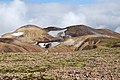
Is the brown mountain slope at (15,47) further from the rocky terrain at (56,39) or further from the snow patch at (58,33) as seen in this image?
the snow patch at (58,33)

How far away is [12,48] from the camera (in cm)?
8800

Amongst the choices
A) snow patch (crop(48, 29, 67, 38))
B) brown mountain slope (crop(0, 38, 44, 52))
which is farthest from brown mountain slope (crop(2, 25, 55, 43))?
brown mountain slope (crop(0, 38, 44, 52))

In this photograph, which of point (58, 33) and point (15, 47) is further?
point (58, 33)

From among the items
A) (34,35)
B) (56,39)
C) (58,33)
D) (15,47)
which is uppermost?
(58,33)

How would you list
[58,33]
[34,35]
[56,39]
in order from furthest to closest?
[58,33], [34,35], [56,39]

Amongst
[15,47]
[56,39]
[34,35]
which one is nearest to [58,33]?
A: [56,39]

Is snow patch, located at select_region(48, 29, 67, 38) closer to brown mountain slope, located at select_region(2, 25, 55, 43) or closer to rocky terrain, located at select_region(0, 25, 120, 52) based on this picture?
rocky terrain, located at select_region(0, 25, 120, 52)

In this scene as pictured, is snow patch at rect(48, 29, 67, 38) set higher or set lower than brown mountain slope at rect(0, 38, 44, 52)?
higher

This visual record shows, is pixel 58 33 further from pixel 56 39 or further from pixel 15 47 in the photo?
pixel 15 47

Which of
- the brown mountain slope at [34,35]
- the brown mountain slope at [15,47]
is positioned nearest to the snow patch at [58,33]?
the brown mountain slope at [34,35]

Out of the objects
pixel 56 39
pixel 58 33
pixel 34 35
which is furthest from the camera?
pixel 58 33

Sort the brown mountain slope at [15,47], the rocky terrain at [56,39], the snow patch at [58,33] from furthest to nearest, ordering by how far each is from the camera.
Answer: the snow patch at [58,33] < the rocky terrain at [56,39] < the brown mountain slope at [15,47]

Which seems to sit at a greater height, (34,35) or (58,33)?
(58,33)

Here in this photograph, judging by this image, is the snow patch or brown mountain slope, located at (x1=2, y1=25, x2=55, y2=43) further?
the snow patch
